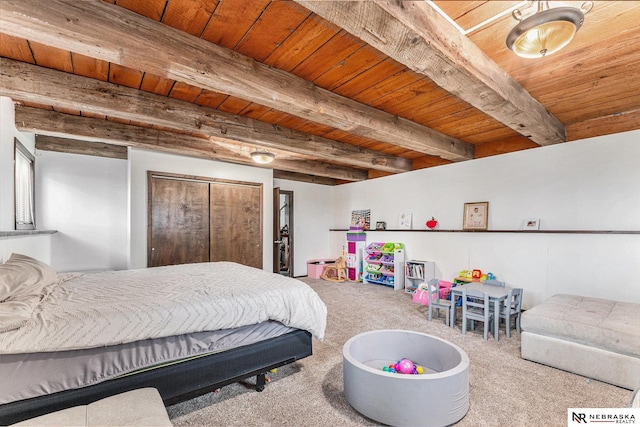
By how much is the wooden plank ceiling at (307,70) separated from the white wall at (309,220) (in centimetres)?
281

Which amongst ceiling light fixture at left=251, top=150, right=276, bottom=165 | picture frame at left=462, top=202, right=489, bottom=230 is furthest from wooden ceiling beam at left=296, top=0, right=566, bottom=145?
ceiling light fixture at left=251, top=150, right=276, bottom=165

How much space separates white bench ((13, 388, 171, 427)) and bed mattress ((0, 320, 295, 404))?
270 mm

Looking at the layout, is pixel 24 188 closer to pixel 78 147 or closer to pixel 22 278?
pixel 78 147

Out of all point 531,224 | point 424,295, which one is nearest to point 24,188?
point 424,295

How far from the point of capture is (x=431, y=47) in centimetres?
165

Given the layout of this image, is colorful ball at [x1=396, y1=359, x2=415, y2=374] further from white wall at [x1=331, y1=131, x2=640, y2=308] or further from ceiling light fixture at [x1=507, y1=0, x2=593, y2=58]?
white wall at [x1=331, y1=131, x2=640, y2=308]

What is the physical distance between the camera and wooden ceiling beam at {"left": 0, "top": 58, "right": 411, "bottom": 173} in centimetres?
221

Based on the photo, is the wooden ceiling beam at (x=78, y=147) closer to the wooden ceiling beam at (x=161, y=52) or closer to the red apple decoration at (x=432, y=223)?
the wooden ceiling beam at (x=161, y=52)

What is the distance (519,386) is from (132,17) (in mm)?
3592

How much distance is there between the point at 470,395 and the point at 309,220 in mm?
5067

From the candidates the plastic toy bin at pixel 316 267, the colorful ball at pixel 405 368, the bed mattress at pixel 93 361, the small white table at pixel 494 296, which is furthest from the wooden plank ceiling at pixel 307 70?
the plastic toy bin at pixel 316 267

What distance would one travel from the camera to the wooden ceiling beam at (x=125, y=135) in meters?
3.13

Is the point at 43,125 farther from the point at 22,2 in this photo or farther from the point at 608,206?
the point at 608,206

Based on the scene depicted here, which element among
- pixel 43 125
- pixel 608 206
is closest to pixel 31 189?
pixel 43 125
